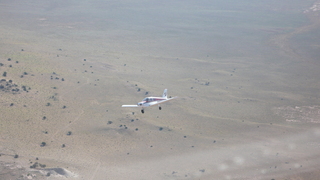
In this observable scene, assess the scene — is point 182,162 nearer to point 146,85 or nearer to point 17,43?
point 146,85

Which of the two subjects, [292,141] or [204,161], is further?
[292,141]

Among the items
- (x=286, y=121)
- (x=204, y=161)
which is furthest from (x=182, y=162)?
(x=286, y=121)

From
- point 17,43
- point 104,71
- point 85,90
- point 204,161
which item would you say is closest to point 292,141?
point 204,161

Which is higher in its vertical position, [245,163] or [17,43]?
[17,43]

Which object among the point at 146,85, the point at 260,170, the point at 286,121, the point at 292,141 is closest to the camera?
the point at 260,170

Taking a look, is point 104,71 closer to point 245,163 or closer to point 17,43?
point 17,43

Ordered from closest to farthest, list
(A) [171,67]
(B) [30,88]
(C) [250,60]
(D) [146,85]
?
(B) [30,88], (D) [146,85], (A) [171,67], (C) [250,60]
